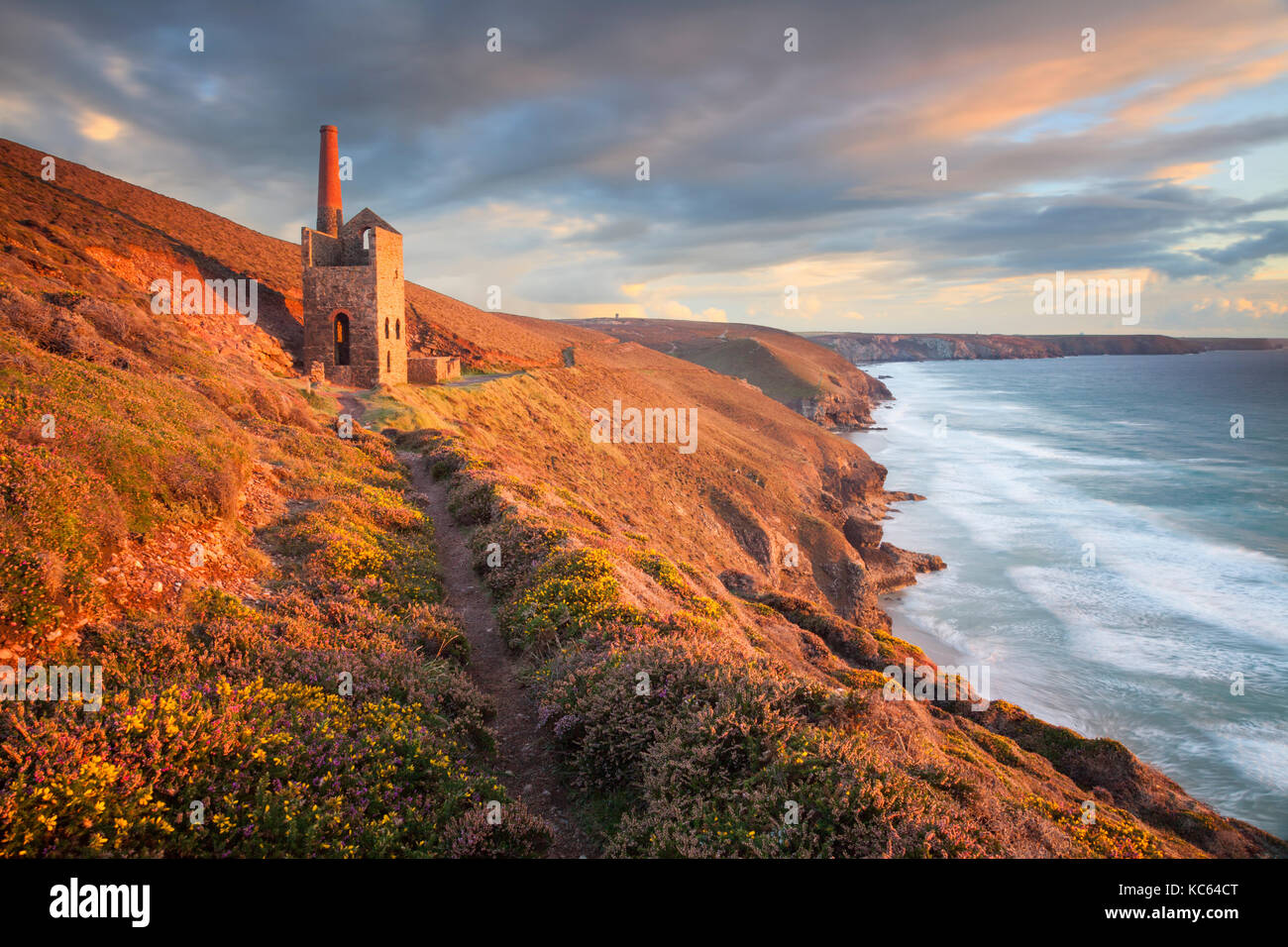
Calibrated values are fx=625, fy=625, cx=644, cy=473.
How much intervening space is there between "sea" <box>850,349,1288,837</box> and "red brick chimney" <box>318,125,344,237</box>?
128 ft

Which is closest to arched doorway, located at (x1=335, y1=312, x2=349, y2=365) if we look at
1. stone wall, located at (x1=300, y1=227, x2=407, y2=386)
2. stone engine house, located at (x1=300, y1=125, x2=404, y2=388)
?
stone engine house, located at (x1=300, y1=125, x2=404, y2=388)

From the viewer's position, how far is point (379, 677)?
26.9ft

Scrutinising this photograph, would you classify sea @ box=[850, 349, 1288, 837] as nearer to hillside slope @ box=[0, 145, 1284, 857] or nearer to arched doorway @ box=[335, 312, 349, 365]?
hillside slope @ box=[0, 145, 1284, 857]

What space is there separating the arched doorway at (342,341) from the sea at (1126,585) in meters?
32.8

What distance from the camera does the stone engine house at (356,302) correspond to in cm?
3319

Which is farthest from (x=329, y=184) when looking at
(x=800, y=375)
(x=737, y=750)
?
(x=800, y=375)

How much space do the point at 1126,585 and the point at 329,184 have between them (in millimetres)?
51738

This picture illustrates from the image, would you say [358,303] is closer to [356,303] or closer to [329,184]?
[356,303]

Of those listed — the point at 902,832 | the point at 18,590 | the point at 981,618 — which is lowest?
the point at 981,618
